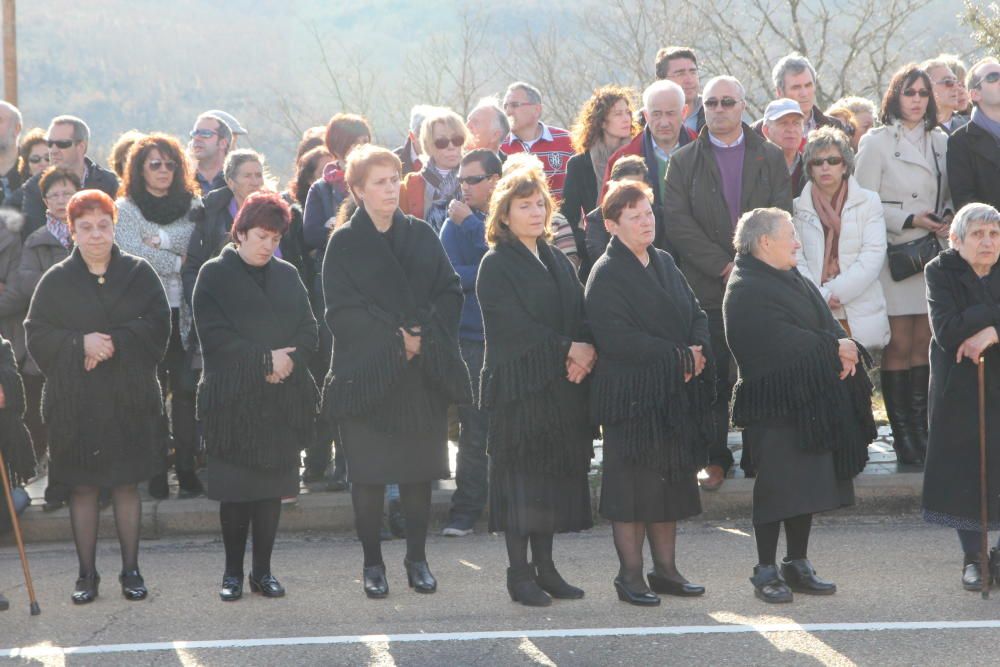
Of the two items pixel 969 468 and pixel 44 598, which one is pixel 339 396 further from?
pixel 969 468

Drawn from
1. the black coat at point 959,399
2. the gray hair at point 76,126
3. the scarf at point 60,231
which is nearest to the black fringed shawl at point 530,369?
the black coat at point 959,399

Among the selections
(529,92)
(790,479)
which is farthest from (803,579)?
(529,92)

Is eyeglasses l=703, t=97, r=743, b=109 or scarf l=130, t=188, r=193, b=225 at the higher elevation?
eyeglasses l=703, t=97, r=743, b=109

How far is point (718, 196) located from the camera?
28.0 feet

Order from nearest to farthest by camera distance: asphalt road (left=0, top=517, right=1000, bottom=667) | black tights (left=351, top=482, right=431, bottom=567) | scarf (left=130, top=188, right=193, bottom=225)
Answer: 1. asphalt road (left=0, top=517, right=1000, bottom=667)
2. black tights (left=351, top=482, right=431, bottom=567)
3. scarf (left=130, top=188, right=193, bottom=225)


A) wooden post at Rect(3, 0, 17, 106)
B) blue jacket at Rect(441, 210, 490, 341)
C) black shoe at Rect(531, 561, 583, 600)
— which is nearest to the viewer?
black shoe at Rect(531, 561, 583, 600)

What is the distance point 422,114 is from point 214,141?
1408 millimetres

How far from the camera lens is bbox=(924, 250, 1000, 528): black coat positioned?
22.0 ft

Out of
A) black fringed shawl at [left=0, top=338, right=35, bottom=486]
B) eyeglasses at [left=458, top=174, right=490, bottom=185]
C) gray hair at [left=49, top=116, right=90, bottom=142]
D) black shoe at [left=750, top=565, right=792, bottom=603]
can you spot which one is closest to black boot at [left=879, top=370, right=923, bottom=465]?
black shoe at [left=750, top=565, right=792, bottom=603]

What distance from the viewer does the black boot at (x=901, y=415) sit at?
347 inches

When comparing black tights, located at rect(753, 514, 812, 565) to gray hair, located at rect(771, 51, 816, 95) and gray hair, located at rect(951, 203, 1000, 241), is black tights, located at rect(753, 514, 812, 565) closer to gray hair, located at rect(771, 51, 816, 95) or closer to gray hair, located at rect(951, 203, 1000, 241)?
gray hair, located at rect(951, 203, 1000, 241)

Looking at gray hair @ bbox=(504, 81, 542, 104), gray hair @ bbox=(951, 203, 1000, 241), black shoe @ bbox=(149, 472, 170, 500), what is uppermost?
gray hair @ bbox=(504, 81, 542, 104)

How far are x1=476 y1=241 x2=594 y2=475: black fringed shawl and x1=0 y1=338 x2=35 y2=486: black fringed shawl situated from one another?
86.3 inches

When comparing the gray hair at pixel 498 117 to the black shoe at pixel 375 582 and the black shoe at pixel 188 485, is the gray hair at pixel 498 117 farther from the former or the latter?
the black shoe at pixel 375 582
